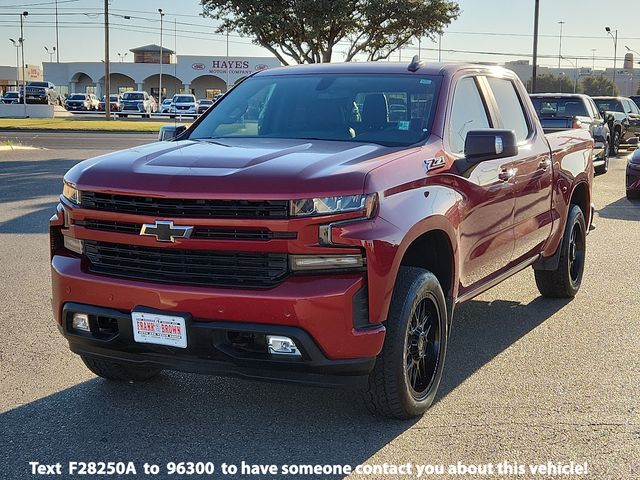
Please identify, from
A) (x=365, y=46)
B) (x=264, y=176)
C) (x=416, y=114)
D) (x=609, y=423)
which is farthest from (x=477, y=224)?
(x=365, y=46)

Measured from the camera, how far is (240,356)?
4.12 metres

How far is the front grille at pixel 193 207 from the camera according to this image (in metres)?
4.02

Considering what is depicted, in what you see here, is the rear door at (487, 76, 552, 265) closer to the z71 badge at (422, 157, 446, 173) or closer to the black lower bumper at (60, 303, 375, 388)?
the z71 badge at (422, 157, 446, 173)

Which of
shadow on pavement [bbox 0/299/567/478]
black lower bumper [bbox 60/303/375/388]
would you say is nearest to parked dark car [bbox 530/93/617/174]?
shadow on pavement [bbox 0/299/567/478]

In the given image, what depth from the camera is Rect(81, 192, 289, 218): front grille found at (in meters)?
Result: 4.02

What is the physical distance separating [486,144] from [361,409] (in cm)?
169

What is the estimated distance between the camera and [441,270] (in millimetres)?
5074

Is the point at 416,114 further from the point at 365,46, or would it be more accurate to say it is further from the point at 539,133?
the point at 365,46

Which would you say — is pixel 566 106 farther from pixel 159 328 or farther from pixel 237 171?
pixel 159 328

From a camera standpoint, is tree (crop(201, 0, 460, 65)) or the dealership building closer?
tree (crop(201, 0, 460, 65))

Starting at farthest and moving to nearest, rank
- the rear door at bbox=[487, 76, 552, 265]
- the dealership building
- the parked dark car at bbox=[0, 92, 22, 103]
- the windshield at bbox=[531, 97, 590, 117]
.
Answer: the dealership building, the parked dark car at bbox=[0, 92, 22, 103], the windshield at bbox=[531, 97, 590, 117], the rear door at bbox=[487, 76, 552, 265]

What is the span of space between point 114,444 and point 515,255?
10.5ft

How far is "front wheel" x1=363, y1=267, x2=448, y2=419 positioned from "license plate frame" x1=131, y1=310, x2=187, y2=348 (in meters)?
0.99

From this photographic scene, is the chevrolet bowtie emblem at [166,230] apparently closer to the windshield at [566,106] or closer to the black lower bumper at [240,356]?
the black lower bumper at [240,356]
